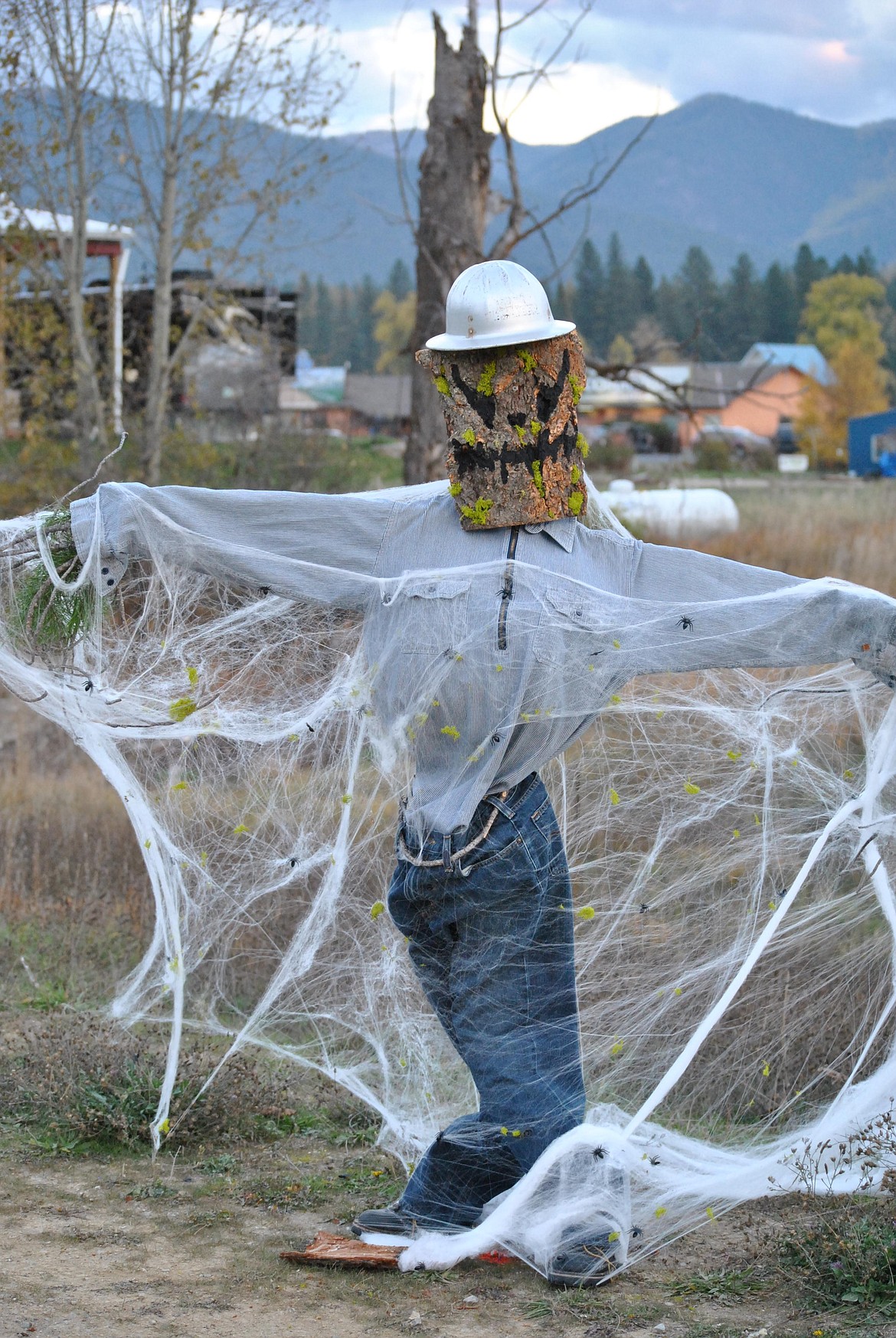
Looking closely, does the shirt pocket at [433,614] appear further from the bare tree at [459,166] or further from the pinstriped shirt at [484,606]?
the bare tree at [459,166]

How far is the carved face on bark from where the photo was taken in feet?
10.3

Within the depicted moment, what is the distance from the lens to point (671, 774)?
3.90 meters

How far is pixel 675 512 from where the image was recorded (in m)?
16.8

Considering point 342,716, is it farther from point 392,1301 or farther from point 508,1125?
point 392,1301

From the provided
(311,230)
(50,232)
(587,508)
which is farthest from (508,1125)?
(311,230)

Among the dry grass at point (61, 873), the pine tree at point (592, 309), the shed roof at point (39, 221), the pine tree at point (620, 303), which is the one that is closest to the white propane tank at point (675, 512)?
the dry grass at point (61, 873)

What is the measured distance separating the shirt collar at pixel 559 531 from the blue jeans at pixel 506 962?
560mm

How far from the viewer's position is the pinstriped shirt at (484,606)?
312cm

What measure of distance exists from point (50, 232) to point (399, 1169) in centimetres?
988

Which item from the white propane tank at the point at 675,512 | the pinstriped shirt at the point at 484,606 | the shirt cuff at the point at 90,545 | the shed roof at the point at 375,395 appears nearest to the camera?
the pinstriped shirt at the point at 484,606

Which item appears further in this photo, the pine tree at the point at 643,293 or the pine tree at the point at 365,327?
the pine tree at the point at 365,327

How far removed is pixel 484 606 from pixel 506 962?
0.81m

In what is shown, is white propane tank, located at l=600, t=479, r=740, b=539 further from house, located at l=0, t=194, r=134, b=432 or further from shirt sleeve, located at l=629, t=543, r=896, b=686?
shirt sleeve, located at l=629, t=543, r=896, b=686

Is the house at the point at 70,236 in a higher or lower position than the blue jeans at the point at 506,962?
higher
